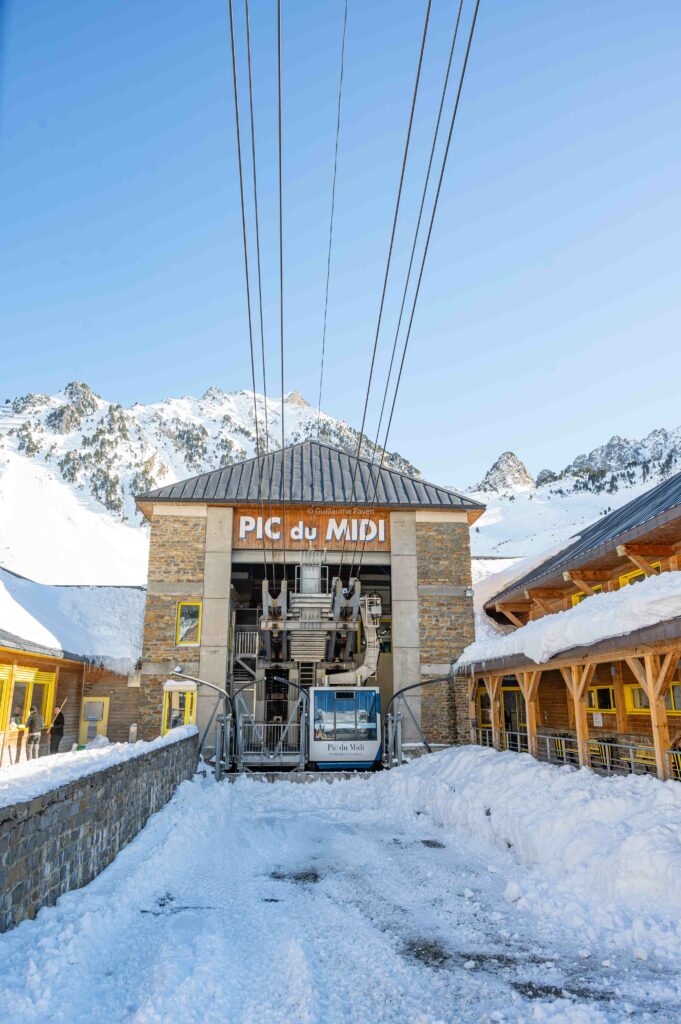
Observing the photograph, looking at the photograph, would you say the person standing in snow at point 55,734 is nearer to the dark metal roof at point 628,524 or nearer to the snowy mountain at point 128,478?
the dark metal roof at point 628,524

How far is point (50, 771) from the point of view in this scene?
714 centimetres

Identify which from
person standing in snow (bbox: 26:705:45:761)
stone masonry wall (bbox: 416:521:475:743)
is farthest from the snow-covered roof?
stone masonry wall (bbox: 416:521:475:743)

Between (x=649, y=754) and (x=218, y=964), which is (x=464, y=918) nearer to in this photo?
(x=218, y=964)

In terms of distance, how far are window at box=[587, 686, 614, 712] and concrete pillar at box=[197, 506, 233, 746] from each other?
35.0ft

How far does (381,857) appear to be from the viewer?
1007cm

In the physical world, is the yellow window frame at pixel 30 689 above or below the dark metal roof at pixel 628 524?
below

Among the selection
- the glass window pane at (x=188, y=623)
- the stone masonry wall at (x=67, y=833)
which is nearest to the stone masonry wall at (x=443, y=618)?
the glass window pane at (x=188, y=623)

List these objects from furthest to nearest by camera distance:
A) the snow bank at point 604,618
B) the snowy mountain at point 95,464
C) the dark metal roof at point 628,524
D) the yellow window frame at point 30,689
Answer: the snowy mountain at point 95,464 < the yellow window frame at point 30,689 < the dark metal roof at point 628,524 < the snow bank at point 604,618

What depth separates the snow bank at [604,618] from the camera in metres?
9.77

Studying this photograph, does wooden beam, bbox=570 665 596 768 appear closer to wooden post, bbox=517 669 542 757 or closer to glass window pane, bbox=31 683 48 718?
wooden post, bbox=517 669 542 757

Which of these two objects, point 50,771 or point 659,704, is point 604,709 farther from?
point 50,771

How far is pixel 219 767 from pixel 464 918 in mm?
11719

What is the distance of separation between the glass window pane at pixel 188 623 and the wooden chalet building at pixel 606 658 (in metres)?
8.32

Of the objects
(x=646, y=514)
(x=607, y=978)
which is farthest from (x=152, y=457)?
(x=607, y=978)
